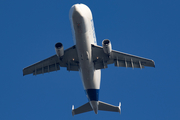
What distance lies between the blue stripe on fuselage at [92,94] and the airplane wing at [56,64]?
11.8ft

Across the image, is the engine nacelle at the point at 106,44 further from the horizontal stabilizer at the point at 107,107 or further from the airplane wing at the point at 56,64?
the horizontal stabilizer at the point at 107,107

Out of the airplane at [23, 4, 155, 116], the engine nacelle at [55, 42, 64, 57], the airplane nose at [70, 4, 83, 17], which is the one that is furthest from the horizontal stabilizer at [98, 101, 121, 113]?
the airplane nose at [70, 4, 83, 17]

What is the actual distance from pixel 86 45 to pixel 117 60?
5.50m

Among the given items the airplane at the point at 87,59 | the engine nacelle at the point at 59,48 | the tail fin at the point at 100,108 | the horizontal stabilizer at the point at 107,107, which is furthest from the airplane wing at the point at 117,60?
the tail fin at the point at 100,108

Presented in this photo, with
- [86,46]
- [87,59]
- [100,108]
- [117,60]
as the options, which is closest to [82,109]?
[100,108]

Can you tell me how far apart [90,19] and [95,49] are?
341 cm

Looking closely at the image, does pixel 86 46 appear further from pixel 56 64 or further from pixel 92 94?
pixel 56 64

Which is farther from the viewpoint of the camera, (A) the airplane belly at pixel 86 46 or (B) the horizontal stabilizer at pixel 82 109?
(B) the horizontal stabilizer at pixel 82 109

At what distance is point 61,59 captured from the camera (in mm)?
30547

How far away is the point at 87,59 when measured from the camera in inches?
1132

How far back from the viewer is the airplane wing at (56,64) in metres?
30.5

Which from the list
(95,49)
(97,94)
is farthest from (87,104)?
(95,49)

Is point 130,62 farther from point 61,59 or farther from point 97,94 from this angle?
point 61,59

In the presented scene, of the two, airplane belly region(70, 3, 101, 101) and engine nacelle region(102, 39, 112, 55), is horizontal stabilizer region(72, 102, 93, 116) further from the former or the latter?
engine nacelle region(102, 39, 112, 55)
